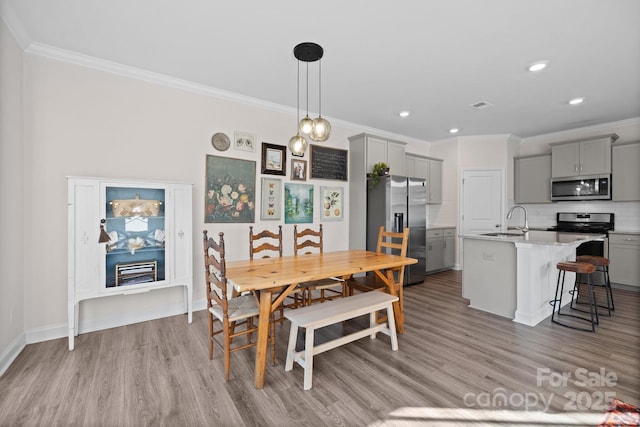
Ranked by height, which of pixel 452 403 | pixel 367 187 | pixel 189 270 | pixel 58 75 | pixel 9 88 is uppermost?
pixel 58 75

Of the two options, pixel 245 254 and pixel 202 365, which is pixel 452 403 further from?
pixel 245 254

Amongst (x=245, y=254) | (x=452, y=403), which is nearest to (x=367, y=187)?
(x=245, y=254)

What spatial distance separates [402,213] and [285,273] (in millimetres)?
2914

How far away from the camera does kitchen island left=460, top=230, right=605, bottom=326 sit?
302cm

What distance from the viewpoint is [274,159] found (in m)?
4.02

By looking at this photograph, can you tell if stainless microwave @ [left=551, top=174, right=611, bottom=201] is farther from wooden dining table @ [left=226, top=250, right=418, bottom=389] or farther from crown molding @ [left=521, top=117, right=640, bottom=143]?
wooden dining table @ [left=226, top=250, right=418, bottom=389]

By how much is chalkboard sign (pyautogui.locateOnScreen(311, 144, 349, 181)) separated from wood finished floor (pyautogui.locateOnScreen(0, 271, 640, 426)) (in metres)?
2.53

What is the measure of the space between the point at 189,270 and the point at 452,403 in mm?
2732

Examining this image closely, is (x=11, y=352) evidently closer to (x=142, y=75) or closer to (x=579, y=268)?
(x=142, y=75)

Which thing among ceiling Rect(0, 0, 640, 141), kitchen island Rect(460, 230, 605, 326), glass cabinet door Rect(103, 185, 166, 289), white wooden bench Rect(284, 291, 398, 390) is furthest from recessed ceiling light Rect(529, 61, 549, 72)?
glass cabinet door Rect(103, 185, 166, 289)

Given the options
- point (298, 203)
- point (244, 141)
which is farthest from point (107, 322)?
point (298, 203)

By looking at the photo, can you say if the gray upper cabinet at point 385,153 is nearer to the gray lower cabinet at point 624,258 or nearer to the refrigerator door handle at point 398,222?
the refrigerator door handle at point 398,222

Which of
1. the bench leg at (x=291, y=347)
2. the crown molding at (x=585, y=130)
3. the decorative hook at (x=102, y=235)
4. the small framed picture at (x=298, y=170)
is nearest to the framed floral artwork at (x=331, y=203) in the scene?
the small framed picture at (x=298, y=170)

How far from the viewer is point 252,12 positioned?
2.16 m
